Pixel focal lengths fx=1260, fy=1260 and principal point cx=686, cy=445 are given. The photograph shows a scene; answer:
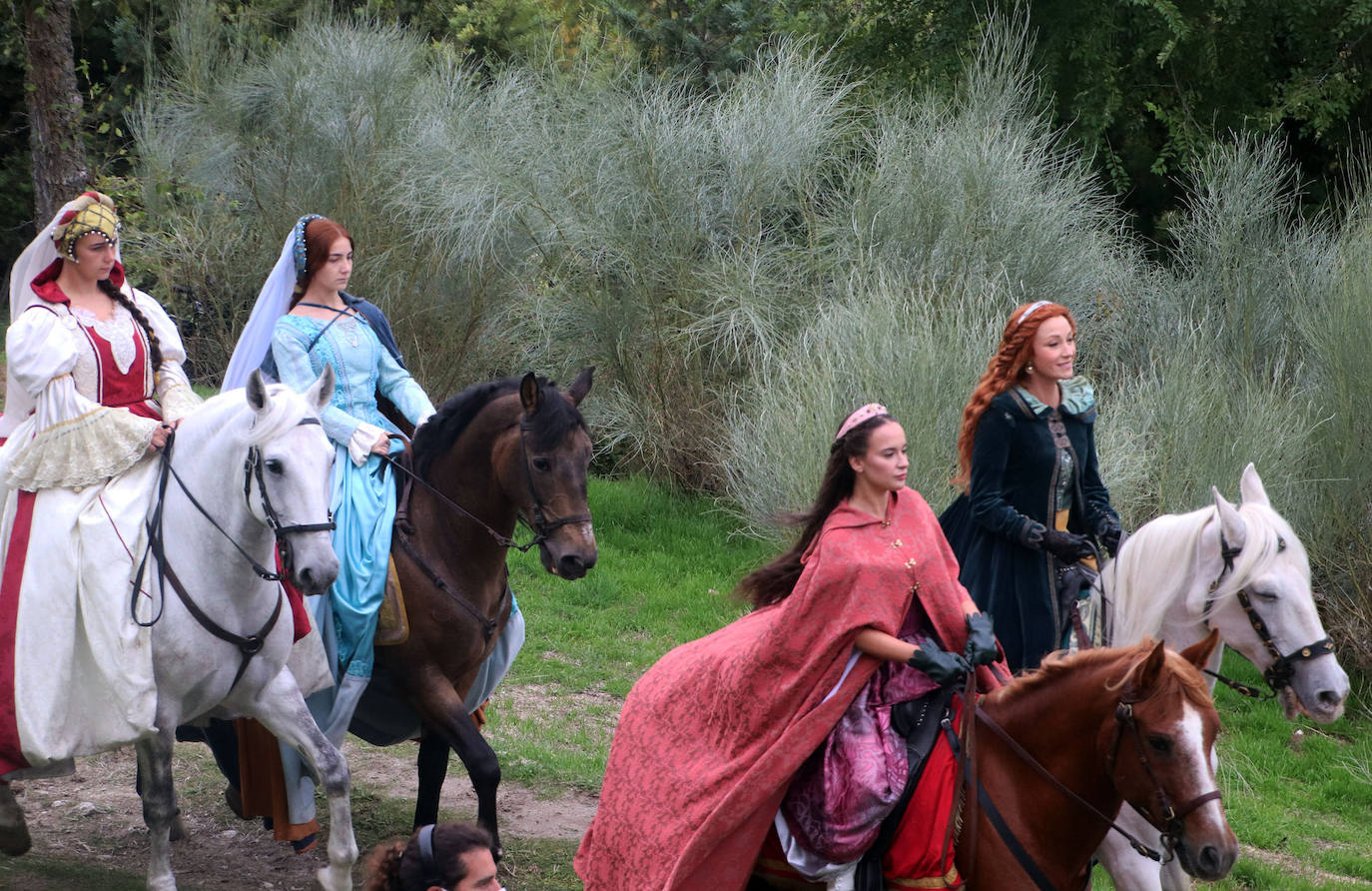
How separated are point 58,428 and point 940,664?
320 cm

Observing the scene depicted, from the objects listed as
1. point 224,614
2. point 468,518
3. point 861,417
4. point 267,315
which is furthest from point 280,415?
point 861,417

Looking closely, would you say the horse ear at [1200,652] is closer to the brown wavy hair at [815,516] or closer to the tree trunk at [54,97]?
the brown wavy hair at [815,516]

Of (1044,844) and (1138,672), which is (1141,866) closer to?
(1044,844)

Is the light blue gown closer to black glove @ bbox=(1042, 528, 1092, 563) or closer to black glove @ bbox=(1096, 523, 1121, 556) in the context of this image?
black glove @ bbox=(1042, 528, 1092, 563)

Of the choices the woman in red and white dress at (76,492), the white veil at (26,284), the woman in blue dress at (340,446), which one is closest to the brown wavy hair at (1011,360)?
the woman in blue dress at (340,446)

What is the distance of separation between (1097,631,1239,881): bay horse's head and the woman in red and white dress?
3.13 m

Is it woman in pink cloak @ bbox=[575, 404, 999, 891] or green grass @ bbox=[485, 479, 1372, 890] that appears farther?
green grass @ bbox=[485, 479, 1372, 890]

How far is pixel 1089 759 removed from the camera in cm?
322

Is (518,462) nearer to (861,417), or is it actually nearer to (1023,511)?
(861,417)

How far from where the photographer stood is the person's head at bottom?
2896 millimetres

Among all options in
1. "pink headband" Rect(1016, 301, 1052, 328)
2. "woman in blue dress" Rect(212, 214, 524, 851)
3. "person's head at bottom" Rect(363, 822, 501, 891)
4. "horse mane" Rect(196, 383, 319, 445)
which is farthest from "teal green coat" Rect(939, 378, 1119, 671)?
"horse mane" Rect(196, 383, 319, 445)

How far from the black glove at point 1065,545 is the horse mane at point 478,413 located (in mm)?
1731

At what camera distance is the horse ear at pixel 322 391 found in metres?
4.37

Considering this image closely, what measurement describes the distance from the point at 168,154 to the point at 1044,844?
14442 mm
